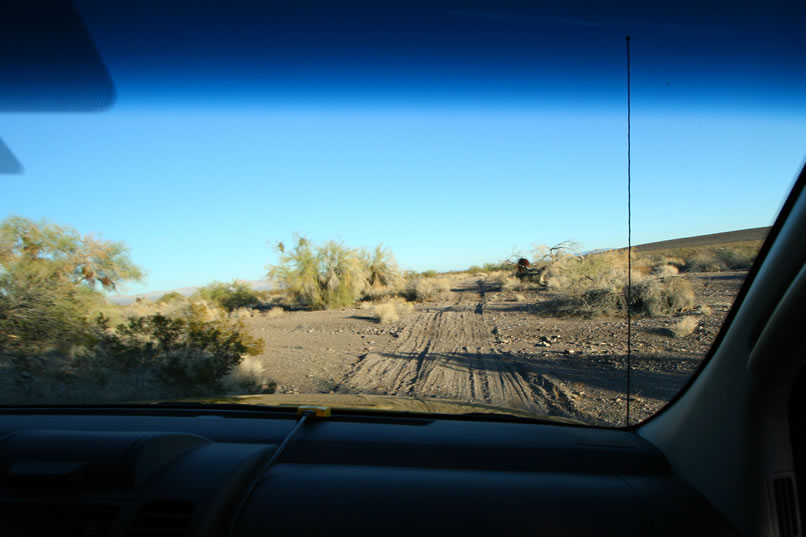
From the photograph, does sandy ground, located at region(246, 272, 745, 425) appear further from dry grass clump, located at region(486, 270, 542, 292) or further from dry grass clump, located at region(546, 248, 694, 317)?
dry grass clump, located at region(486, 270, 542, 292)

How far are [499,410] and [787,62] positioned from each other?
266 cm

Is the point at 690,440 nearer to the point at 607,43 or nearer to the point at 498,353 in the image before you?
the point at 607,43

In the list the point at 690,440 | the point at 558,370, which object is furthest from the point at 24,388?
the point at 690,440

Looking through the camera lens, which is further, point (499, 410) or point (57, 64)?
point (57, 64)

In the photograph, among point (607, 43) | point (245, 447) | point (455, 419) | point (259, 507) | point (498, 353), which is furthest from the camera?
point (498, 353)

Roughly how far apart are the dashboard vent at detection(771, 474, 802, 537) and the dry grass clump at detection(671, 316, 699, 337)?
8.86 ft

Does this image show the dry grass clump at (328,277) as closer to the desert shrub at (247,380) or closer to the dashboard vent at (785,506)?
Answer: the desert shrub at (247,380)

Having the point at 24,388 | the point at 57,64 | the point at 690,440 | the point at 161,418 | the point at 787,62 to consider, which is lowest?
the point at 24,388

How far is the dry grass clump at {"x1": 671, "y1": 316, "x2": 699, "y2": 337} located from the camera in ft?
15.6

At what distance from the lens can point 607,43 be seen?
4117 mm

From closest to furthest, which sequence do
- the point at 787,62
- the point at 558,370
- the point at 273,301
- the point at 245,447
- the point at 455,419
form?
the point at 787,62, the point at 245,447, the point at 455,419, the point at 558,370, the point at 273,301

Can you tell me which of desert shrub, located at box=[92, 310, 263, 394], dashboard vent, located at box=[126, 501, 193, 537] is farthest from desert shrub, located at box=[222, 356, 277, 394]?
dashboard vent, located at box=[126, 501, 193, 537]

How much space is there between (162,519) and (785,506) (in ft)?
9.11

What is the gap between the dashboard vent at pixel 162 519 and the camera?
223 cm
